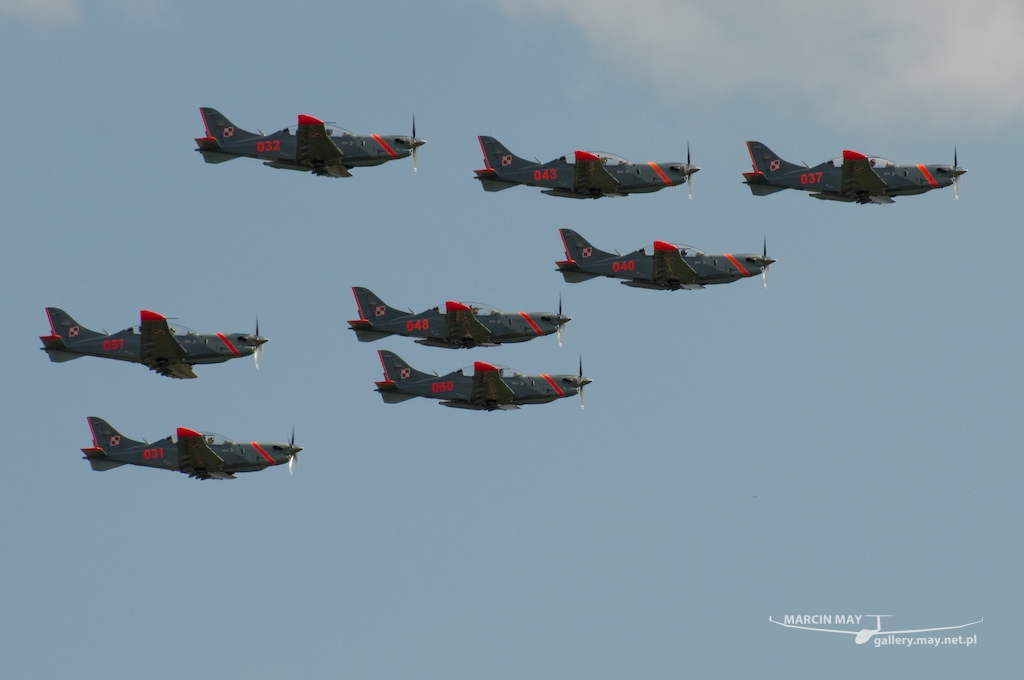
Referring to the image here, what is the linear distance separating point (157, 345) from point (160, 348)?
25 centimetres

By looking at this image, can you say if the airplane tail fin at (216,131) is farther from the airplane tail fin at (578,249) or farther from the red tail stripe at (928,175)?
the red tail stripe at (928,175)

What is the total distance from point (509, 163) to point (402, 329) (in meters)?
11.5

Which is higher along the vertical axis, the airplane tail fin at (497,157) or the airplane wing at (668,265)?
the airplane tail fin at (497,157)

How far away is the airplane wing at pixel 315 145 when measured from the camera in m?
97.1

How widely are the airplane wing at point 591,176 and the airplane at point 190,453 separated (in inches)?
859

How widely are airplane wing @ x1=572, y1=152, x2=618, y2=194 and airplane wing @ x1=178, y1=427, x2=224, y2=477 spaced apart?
82.2 feet

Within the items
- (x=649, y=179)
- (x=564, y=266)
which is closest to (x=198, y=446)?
(x=564, y=266)

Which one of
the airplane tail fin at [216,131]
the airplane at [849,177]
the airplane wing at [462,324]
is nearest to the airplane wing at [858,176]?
the airplane at [849,177]

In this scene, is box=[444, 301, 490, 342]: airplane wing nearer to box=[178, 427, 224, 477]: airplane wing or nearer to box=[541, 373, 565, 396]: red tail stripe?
box=[541, 373, 565, 396]: red tail stripe

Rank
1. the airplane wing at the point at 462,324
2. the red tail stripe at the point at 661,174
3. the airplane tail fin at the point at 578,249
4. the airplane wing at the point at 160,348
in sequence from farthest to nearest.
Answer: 1. the airplane tail fin at the point at 578,249
2. the red tail stripe at the point at 661,174
3. the airplane wing at the point at 462,324
4. the airplane wing at the point at 160,348

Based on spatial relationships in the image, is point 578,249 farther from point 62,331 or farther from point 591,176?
point 62,331

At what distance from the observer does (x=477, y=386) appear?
9694 centimetres

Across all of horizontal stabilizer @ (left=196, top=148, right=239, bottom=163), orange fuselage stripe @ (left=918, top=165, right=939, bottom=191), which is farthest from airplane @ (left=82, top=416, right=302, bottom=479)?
orange fuselage stripe @ (left=918, top=165, right=939, bottom=191)

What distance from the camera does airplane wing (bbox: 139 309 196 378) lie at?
95.9m
